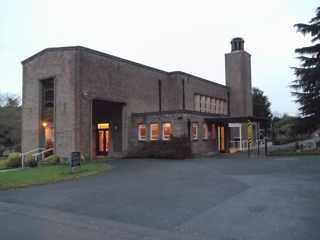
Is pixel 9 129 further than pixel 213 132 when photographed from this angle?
Yes

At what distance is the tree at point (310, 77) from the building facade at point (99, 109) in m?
6.40

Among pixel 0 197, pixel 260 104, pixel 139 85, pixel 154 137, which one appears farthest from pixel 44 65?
pixel 260 104

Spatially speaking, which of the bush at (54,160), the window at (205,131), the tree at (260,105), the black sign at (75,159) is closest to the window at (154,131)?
the window at (205,131)

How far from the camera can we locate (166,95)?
103ft

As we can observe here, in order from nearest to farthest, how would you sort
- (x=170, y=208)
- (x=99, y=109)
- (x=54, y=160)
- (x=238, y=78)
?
(x=170, y=208), (x=54, y=160), (x=99, y=109), (x=238, y=78)

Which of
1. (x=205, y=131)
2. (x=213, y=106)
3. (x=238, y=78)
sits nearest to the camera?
(x=205, y=131)

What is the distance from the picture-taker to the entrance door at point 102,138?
2669 centimetres

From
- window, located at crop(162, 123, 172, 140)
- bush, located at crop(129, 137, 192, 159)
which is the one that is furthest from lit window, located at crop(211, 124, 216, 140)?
window, located at crop(162, 123, 172, 140)

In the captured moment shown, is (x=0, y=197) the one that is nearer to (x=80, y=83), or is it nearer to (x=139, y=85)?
(x=80, y=83)

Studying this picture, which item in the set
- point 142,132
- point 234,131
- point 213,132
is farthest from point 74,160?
point 234,131

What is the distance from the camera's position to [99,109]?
26.9 m

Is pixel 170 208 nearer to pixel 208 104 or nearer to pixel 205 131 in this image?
pixel 205 131

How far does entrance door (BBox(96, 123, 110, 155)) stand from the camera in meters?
26.7

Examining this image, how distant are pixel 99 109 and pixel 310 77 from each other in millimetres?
17679
